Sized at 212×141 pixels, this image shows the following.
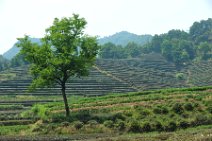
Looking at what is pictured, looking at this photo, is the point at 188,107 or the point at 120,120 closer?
the point at 120,120

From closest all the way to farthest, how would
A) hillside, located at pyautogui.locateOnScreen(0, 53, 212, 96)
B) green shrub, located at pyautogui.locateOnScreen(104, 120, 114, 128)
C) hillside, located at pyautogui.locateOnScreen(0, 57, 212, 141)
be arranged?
1. hillside, located at pyautogui.locateOnScreen(0, 57, 212, 141)
2. green shrub, located at pyautogui.locateOnScreen(104, 120, 114, 128)
3. hillside, located at pyautogui.locateOnScreen(0, 53, 212, 96)

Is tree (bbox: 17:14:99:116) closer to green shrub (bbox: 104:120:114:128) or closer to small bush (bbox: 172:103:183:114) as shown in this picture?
green shrub (bbox: 104:120:114:128)

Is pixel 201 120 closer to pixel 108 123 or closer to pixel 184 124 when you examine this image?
pixel 184 124

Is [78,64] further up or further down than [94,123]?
further up

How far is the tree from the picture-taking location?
44219mm

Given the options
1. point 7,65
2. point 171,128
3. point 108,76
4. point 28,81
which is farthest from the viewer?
point 7,65

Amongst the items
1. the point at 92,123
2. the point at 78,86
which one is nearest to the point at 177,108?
the point at 92,123

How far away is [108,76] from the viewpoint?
113562 mm

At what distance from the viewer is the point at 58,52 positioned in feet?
149

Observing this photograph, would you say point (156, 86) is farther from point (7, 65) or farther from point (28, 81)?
point (7, 65)

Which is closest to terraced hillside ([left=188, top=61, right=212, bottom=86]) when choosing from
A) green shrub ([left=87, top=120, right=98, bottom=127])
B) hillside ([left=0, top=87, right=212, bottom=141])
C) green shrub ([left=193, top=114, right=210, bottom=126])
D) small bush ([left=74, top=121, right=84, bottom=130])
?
hillside ([left=0, top=87, right=212, bottom=141])

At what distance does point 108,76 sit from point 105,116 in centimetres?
7121

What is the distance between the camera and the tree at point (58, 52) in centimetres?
4422

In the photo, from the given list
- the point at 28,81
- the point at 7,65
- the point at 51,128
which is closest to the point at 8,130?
the point at 51,128
